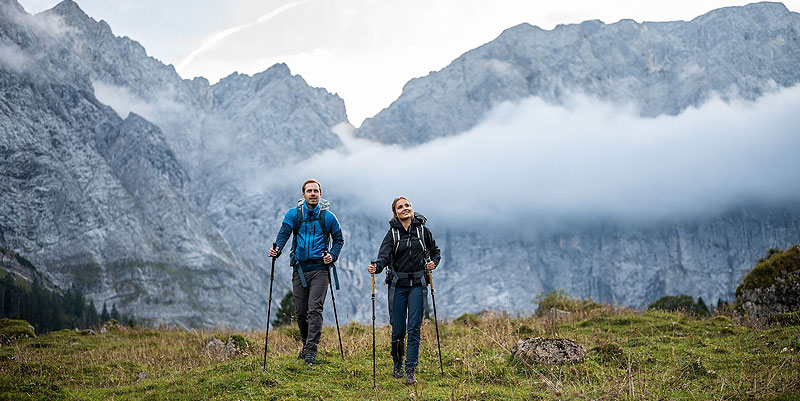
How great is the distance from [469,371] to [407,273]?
2404 millimetres

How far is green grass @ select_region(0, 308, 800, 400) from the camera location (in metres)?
9.05

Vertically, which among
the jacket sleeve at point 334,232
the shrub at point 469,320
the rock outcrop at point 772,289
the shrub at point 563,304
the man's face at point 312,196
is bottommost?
the shrub at point 469,320

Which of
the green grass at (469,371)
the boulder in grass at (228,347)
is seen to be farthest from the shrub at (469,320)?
the boulder in grass at (228,347)

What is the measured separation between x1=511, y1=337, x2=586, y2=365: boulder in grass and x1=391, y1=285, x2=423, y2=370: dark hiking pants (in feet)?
8.13

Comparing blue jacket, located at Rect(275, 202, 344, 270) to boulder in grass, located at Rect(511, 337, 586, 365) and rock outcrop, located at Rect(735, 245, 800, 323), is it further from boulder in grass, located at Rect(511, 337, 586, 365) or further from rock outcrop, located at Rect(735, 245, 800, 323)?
rock outcrop, located at Rect(735, 245, 800, 323)

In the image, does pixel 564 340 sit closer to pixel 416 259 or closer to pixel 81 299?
pixel 416 259

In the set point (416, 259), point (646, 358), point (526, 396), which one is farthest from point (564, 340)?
point (416, 259)

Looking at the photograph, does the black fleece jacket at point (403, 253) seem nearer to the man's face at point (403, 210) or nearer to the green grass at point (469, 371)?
the man's face at point (403, 210)

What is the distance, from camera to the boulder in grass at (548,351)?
444 inches

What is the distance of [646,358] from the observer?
11781 mm

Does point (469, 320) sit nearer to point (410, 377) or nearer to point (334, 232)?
point (334, 232)

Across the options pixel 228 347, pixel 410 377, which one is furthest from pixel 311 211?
pixel 228 347

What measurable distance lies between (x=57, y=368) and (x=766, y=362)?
14900 mm

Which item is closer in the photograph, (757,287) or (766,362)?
(766,362)
